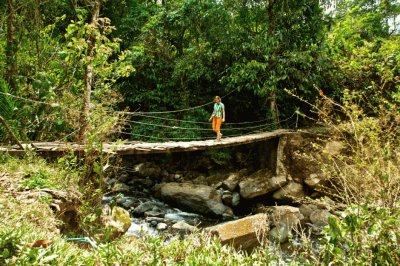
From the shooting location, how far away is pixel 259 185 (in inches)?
269

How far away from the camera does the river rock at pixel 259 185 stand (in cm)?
670

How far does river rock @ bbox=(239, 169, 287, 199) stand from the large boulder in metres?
0.64

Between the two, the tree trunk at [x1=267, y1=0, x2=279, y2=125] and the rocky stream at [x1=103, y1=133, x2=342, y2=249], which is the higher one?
the tree trunk at [x1=267, y1=0, x2=279, y2=125]

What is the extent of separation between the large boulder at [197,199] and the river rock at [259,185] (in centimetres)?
64

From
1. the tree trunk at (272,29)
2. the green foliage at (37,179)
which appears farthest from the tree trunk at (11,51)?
the tree trunk at (272,29)

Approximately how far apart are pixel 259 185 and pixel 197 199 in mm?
1617

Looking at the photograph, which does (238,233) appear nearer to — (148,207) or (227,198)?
(148,207)

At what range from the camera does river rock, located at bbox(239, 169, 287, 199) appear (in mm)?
6703

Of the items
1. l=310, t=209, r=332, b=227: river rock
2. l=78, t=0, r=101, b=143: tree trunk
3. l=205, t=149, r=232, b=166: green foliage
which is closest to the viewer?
l=78, t=0, r=101, b=143: tree trunk

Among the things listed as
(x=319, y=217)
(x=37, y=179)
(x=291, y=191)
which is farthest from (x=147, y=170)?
(x=37, y=179)

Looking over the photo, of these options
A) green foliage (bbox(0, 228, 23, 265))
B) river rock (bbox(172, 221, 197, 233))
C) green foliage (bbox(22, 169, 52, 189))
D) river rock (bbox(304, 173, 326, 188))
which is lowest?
river rock (bbox(172, 221, 197, 233))

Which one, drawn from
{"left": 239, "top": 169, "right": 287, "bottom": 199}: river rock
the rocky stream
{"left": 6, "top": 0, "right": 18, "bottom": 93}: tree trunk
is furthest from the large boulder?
{"left": 6, "top": 0, "right": 18, "bottom": 93}: tree trunk

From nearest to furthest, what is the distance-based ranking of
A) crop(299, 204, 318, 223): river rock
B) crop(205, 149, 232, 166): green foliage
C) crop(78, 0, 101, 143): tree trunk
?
crop(78, 0, 101, 143): tree trunk, crop(299, 204, 318, 223): river rock, crop(205, 149, 232, 166): green foliage

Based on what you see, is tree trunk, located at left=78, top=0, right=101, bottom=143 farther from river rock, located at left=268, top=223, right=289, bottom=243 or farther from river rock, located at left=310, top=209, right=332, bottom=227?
river rock, located at left=310, top=209, right=332, bottom=227
